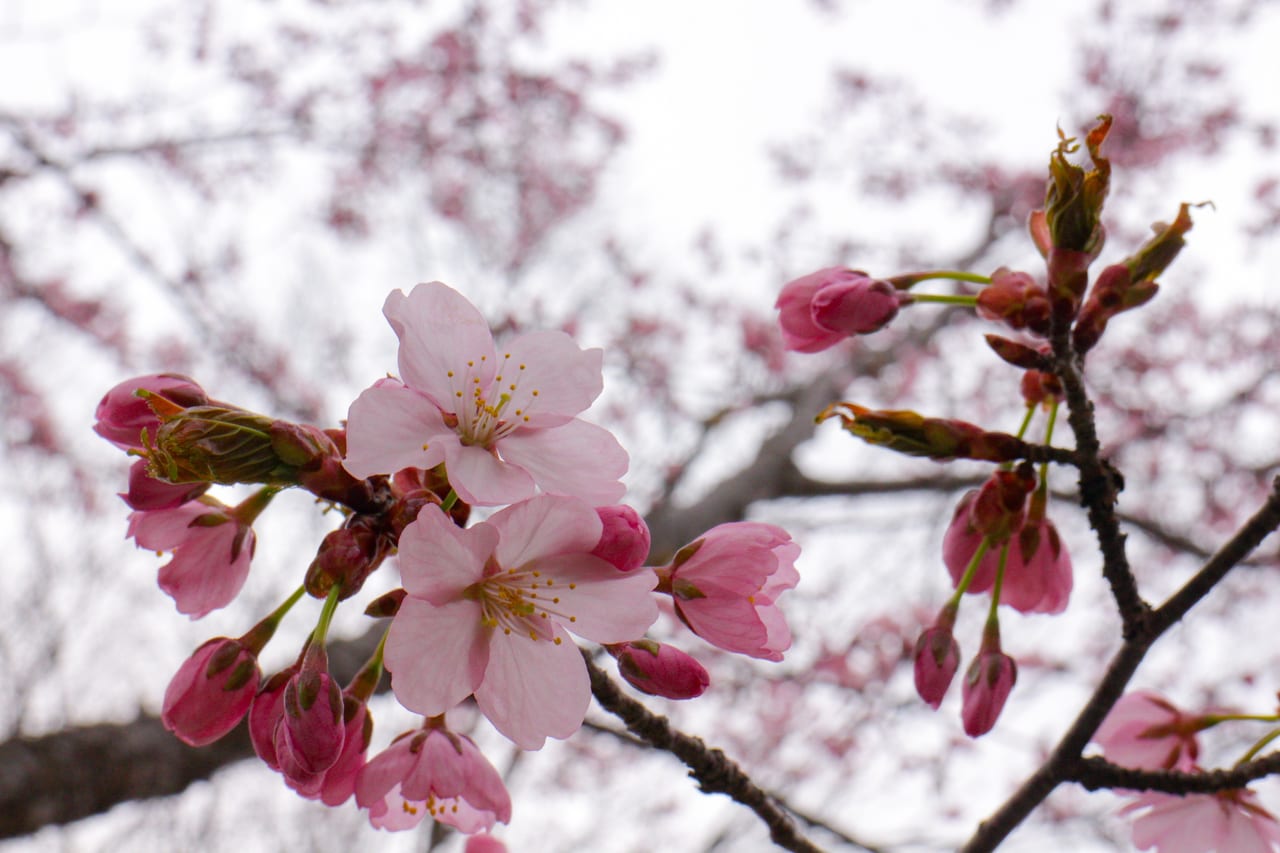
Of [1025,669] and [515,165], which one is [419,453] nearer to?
[1025,669]

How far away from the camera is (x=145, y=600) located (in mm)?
7375

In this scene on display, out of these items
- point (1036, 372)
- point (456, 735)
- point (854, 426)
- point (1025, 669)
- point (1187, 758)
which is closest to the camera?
point (854, 426)

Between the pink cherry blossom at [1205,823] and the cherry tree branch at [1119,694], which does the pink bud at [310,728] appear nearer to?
the cherry tree branch at [1119,694]

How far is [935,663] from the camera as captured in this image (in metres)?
1.27

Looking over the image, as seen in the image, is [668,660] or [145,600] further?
[145,600]

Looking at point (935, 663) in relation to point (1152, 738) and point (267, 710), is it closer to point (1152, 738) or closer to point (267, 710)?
point (1152, 738)

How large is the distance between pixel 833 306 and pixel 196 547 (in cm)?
85

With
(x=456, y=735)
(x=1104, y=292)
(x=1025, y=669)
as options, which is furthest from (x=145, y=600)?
(x=1104, y=292)

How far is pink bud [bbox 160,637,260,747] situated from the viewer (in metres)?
1.05

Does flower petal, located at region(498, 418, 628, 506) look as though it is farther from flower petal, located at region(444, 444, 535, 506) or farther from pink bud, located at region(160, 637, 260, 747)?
pink bud, located at region(160, 637, 260, 747)

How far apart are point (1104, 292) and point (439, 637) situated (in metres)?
0.88

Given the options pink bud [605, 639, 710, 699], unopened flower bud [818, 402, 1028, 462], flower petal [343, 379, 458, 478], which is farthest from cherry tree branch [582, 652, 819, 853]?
unopened flower bud [818, 402, 1028, 462]

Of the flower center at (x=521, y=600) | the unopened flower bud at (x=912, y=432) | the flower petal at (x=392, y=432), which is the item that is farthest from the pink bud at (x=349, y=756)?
the unopened flower bud at (x=912, y=432)

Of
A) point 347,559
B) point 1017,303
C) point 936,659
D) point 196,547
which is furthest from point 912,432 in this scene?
point 196,547
